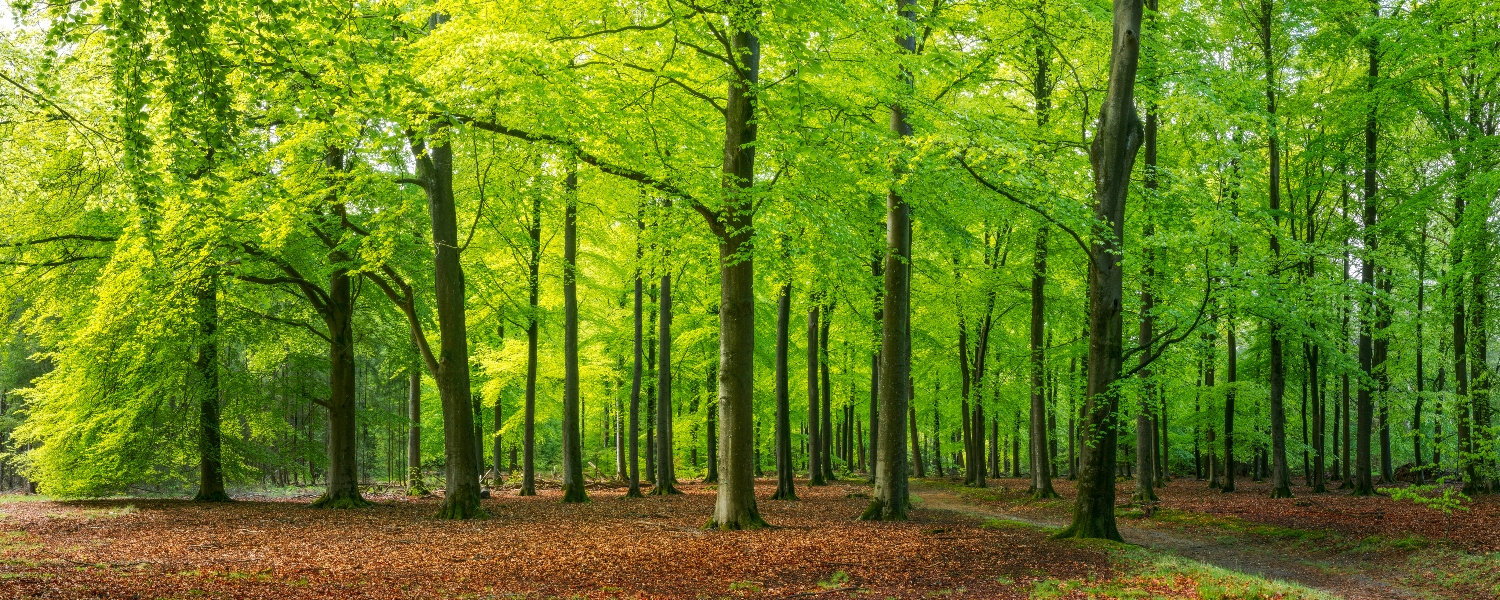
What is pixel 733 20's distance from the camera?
9.63 meters

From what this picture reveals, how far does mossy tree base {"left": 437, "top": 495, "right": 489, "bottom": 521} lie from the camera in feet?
44.1

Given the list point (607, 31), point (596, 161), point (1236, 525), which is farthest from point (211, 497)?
point (1236, 525)

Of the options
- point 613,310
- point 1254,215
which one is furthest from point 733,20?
point 613,310

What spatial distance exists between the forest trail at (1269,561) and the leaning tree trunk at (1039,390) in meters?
4.90

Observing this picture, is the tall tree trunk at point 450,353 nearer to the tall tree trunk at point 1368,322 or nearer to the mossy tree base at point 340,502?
the mossy tree base at point 340,502

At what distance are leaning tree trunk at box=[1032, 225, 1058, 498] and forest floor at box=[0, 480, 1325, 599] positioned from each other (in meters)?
6.04

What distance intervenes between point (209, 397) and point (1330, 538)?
1889cm

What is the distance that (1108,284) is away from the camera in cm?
1111

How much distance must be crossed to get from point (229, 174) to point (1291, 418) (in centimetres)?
3712

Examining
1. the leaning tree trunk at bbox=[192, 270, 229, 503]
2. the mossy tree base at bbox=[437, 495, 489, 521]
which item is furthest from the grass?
the leaning tree trunk at bbox=[192, 270, 229, 503]

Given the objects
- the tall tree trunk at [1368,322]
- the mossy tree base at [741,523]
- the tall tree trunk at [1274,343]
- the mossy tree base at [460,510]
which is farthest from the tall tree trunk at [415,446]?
the tall tree trunk at [1368,322]

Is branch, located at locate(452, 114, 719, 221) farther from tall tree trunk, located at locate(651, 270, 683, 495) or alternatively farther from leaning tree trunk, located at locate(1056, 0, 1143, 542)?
tall tree trunk, located at locate(651, 270, 683, 495)

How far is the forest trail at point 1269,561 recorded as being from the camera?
356 inches

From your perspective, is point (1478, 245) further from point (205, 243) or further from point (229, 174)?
point (205, 243)
